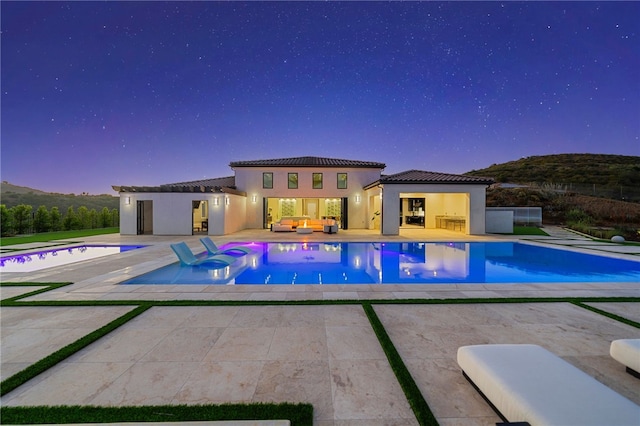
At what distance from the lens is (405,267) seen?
9547mm

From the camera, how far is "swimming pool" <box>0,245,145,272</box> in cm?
892

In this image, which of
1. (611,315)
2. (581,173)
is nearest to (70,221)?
(611,315)

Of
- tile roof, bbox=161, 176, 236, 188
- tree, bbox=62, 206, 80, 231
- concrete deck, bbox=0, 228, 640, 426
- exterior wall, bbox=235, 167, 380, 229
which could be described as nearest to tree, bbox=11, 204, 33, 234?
tree, bbox=62, 206, 80, 231

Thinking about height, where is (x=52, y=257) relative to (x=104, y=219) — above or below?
below

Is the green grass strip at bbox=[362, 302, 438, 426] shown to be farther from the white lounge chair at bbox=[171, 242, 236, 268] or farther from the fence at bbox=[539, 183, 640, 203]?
the fence at bbox=[539, 183, 640, 203]

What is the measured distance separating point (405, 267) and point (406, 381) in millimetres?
7059

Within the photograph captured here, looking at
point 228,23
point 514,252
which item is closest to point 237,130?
point 228,23

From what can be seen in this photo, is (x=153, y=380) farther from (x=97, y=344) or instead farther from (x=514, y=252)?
(x=514, y=252)

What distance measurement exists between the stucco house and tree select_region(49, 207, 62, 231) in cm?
555

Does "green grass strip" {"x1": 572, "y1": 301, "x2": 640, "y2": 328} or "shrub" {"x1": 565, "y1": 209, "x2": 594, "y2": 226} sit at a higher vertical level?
"shrub" {"x1": 565, "y1": 209, "x2": 594, "y2": 226}

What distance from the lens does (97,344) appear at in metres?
3.65

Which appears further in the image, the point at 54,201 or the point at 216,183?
the point at 54,201

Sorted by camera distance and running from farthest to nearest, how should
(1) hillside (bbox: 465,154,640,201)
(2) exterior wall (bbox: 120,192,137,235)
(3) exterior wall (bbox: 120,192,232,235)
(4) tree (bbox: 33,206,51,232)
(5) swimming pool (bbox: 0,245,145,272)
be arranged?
1. (1) hillside (bbox: 465,154,640,201)
2. (4) tree (bbox: 33,206,51,232)
3. (2) exterior wall (bbox: 120,192,137,235)
4. (3) exterior wall (bbox: 120,192,232,235)
5. (5) swimming pool (bbox: 0,245,145,272)

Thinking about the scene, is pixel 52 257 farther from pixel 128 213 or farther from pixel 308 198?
pixel 308 198
